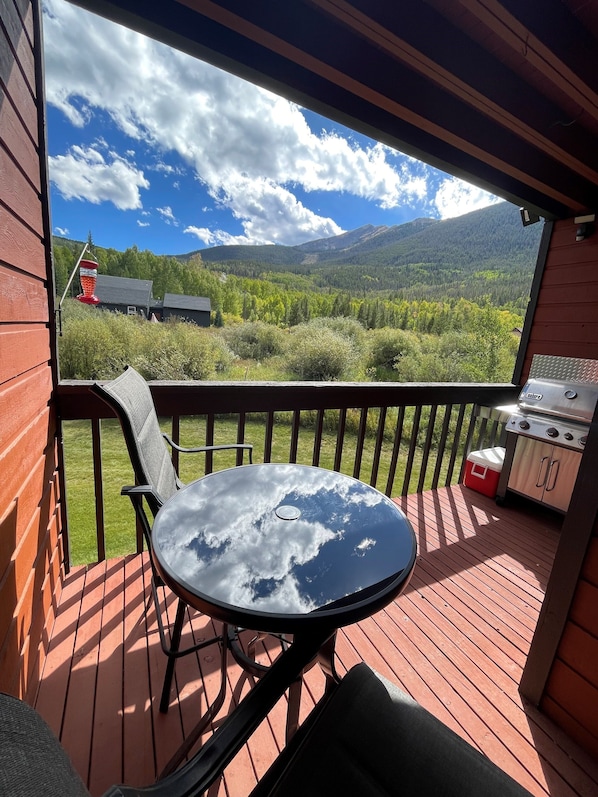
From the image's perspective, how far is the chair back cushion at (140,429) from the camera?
49.9 inches

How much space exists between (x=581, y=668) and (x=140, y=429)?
1867 millimetres

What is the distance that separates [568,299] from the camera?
3.18 metres

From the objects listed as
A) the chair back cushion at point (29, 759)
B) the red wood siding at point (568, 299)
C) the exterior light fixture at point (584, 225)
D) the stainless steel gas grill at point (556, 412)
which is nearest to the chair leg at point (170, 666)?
the chair back cushion at point (29, 759)

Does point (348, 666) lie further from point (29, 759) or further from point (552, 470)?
point (552, 470)

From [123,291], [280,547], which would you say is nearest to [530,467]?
[280,547]

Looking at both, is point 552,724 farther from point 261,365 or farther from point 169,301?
point 169,301

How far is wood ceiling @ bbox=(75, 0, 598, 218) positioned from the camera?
1499 mm

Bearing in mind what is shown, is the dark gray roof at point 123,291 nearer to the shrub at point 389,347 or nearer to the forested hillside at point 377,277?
the forested hillside at point 377,277

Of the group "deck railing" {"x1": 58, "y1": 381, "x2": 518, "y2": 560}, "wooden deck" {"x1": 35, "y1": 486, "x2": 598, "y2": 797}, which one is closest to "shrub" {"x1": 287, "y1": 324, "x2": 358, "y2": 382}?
"deck railing" {"x1": 58, "y1": 381, "x2": 518, "y2": 560}

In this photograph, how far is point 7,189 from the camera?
3.55ft

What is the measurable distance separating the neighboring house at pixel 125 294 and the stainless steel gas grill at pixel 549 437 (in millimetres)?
9397

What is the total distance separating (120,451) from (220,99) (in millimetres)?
8944

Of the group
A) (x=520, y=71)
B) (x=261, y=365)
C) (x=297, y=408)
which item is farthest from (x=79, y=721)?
(x=261, y=365)

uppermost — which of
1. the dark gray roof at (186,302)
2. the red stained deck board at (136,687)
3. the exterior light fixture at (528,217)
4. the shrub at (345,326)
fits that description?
the exterior light fixture at (528,217)
